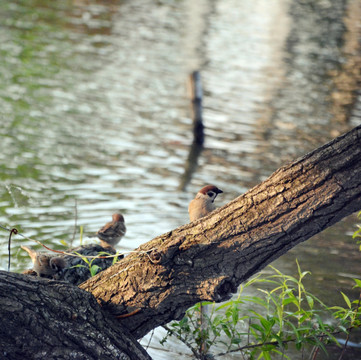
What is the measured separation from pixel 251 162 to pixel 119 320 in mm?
8967

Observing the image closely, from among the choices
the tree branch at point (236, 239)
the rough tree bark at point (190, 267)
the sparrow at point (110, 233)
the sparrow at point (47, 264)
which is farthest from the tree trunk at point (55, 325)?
the sparrow at point (110, 233)

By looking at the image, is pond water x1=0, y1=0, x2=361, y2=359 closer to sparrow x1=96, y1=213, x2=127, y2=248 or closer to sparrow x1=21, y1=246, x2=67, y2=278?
sparrow x1=96, y1=213, x2=127, y2=248

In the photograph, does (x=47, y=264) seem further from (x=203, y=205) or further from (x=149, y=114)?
(x=149, y=114)

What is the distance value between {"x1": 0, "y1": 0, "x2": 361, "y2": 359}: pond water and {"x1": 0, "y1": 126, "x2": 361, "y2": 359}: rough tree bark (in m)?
1.90

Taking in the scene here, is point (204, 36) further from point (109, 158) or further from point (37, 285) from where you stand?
point (37, 285)

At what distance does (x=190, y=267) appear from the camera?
4.53 metres

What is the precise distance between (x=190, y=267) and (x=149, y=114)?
39.0 feet

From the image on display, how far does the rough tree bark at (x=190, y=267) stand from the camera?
418 centimetres

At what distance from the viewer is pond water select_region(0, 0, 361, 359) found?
9.95 meters

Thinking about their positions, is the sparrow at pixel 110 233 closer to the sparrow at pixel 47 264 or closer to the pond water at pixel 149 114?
the pond water at pixel 149 114

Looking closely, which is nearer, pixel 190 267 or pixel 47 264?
pixel 190 267

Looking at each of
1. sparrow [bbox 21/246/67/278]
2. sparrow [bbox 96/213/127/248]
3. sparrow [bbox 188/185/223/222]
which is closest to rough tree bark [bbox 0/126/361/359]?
sparrow [bbox 21/246/67/278]

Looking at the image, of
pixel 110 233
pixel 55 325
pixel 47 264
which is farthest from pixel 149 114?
pixel 55 325

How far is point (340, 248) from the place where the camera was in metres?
9.69
